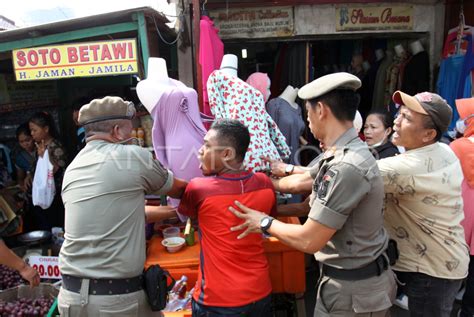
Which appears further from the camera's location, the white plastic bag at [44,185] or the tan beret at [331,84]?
the white plastic bag at [44,185]

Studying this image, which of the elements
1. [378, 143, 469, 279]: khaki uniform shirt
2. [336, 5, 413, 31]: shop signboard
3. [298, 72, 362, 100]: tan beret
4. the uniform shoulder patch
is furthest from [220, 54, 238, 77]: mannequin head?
[336, 5, 413, 31]: shop signboard

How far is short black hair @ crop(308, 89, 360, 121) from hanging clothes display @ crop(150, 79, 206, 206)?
3.42ft

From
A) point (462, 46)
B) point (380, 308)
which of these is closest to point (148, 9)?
Result: point (380, 308)

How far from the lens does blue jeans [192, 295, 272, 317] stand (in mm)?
1865

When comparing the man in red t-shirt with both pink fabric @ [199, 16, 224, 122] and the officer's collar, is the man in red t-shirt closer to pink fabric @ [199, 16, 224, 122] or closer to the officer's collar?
the officer's collar

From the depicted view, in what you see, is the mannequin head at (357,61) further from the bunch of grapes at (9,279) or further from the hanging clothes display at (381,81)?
the bunch of grapes at (9,279)

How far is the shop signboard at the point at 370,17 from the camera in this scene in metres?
4.44

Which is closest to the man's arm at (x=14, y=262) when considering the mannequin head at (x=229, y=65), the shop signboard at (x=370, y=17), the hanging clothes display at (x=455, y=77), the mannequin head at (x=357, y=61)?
the mannequin head at (x=229, y=65)

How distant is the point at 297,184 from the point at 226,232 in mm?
568

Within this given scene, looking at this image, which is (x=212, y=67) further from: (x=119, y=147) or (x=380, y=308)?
(x=380, y=308)

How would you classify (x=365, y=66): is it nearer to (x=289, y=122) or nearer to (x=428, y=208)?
(x=289, y=122)

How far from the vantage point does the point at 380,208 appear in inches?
67.9

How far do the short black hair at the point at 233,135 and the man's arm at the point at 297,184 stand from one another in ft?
1.34

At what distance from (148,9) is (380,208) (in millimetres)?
2463
